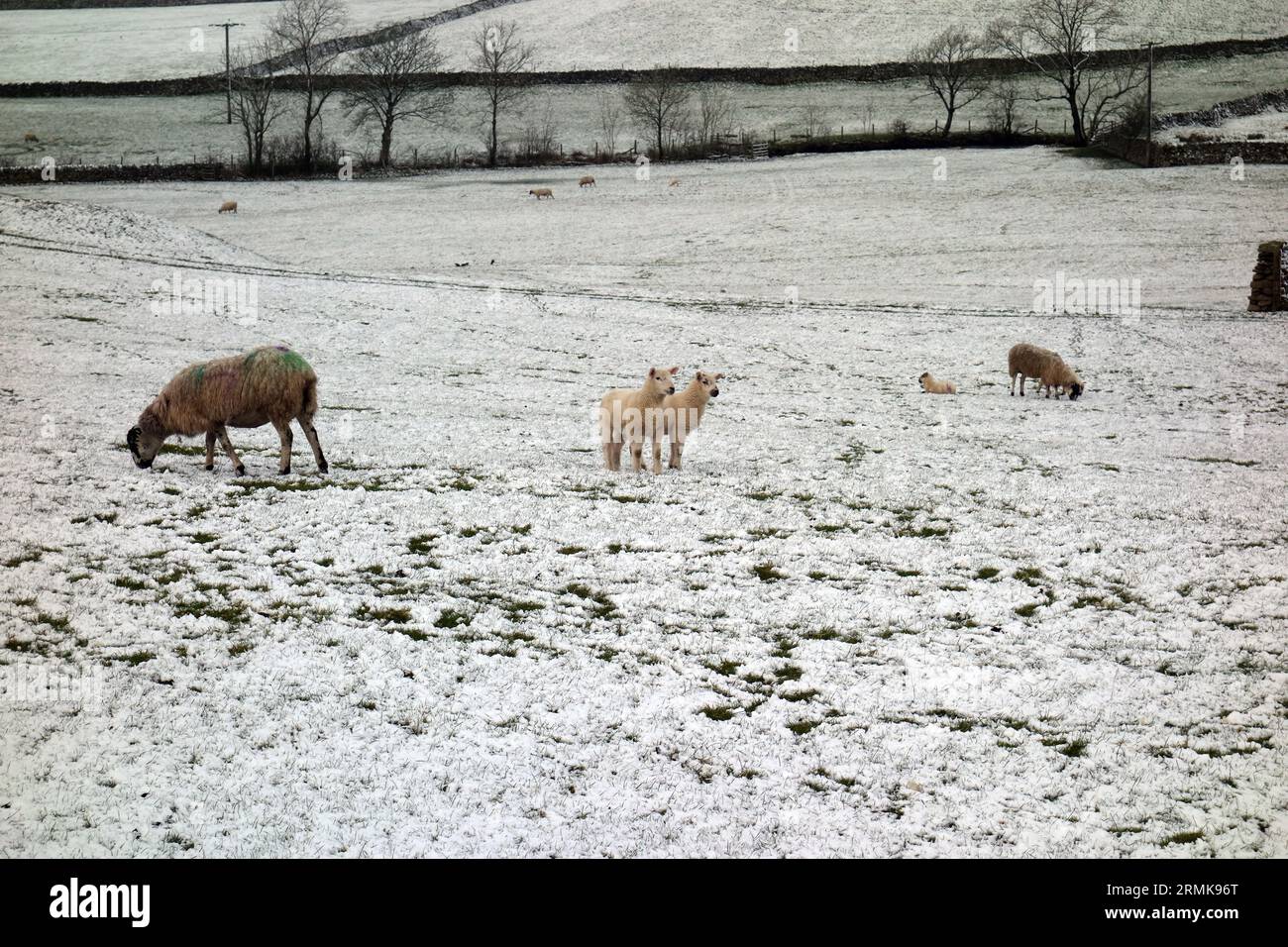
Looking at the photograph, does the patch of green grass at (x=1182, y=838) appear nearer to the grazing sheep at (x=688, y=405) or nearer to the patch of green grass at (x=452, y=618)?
the patch of green grass at (x=452, y=618)

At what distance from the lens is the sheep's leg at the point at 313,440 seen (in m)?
15.2

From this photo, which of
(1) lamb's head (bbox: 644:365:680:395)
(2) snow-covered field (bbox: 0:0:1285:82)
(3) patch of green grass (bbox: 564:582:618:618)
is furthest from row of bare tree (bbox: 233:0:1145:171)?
(3) patch of green grass (bbox: 564:582:618:618)

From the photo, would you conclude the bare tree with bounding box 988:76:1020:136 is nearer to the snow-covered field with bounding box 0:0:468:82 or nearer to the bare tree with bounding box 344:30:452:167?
the bare tree with bounding box 344:30:452:167

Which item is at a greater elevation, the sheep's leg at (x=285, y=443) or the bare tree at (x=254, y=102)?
the bare tree at (x=254, y=102)

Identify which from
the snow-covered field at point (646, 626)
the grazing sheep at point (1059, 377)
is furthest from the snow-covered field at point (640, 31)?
the snow-covered field at point (646, 626)

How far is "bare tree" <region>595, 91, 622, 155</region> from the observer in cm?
7956

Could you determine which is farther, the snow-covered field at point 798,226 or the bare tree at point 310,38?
the bare tree at point 310,38

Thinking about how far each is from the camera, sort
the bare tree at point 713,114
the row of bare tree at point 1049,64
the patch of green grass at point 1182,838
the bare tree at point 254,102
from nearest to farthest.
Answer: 1. the patch of green grass at point 1182,838
2. the bare tree at point 254,102
3. the row of bare tree at point 1049,64
4. the bare tree at point 713,114

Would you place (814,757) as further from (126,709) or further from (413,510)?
(413,510)

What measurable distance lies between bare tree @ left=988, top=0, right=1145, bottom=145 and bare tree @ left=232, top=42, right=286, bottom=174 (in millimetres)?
56744

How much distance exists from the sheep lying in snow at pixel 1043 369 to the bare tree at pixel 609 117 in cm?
5660

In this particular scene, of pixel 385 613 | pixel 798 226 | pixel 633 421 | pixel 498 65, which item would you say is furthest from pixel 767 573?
pixel 498 65

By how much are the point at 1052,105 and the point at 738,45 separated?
2935cm
